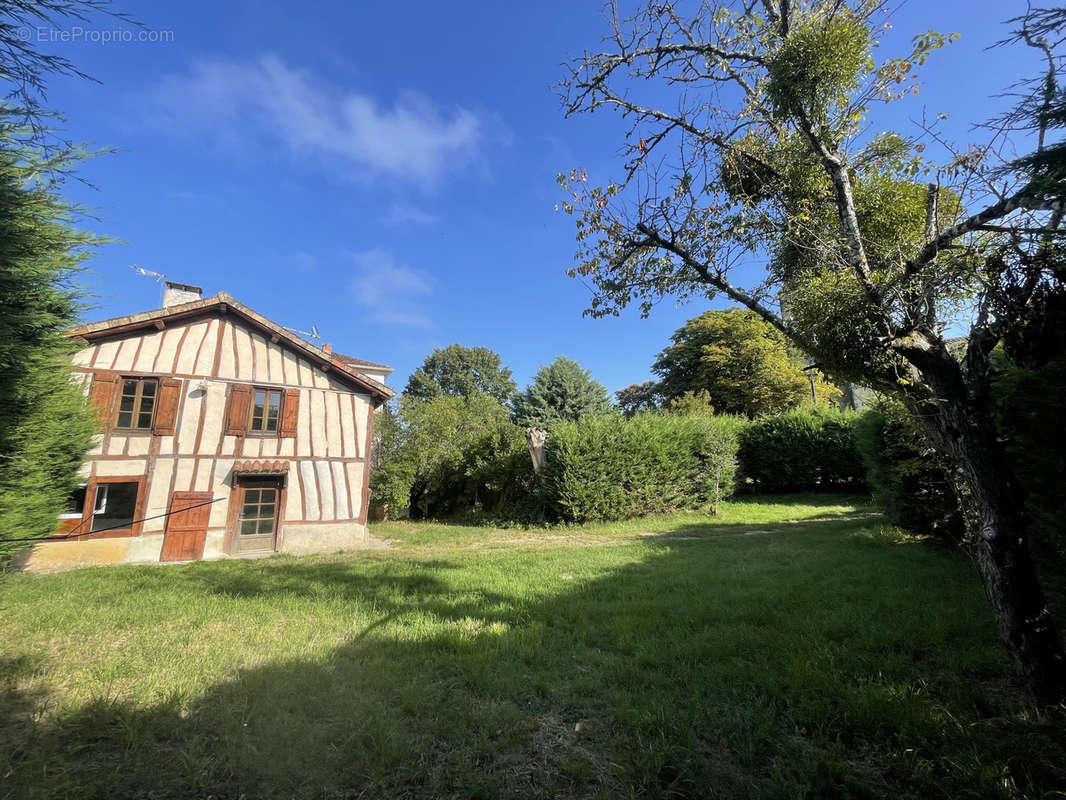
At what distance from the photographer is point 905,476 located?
20.6 ft

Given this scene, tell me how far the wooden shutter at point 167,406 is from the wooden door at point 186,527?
60.0 inches

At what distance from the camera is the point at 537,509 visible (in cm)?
1376

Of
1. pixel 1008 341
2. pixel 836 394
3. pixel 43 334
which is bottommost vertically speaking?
pixel 1008 341

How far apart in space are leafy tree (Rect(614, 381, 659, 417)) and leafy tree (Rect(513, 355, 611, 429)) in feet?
11.9

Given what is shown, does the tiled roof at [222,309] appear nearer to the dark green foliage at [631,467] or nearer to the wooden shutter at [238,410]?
the wooden shutter at [238,410]

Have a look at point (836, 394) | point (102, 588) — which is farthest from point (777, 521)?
Result: point (836, 394)

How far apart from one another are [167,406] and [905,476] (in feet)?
47.5

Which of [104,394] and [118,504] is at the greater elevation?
[104,394]

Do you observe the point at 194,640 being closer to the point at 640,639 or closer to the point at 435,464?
the point at 640,639

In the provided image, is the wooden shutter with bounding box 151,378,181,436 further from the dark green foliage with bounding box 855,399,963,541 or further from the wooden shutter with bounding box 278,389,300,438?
the dark green foliage with bounding box 855,399,963,541

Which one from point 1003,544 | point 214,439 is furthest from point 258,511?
point 1003,544

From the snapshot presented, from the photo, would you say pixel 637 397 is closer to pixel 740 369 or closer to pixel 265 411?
pixel 740 369

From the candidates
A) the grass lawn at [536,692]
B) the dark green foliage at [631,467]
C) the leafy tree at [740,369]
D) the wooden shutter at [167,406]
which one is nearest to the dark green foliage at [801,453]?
the dark green foliage at [631,467]

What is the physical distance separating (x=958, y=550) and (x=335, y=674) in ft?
25.4
